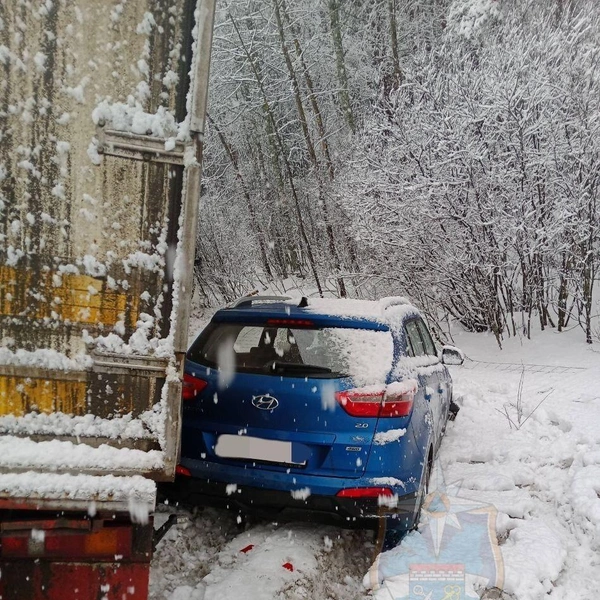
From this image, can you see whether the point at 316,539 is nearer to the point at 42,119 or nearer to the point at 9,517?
the point at 9,517

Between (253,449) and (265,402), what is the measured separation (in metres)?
0.30

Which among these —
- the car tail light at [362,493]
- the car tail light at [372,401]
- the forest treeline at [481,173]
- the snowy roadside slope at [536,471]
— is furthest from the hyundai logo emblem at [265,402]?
the forest treeline at [481,173]

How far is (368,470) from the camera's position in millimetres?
3393

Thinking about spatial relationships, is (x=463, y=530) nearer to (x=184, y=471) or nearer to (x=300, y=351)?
(x=300, y=351)

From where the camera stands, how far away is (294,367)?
358cm

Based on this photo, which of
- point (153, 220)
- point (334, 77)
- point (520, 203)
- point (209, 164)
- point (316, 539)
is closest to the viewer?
point (153, 220)

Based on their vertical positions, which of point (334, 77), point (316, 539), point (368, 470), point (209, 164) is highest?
point (334, 77)

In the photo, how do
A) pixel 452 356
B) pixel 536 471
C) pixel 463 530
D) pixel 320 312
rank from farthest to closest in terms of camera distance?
1. pixel 452 356
2. pixel 536 471
3. pixel 463 530
4. pixel 320 312

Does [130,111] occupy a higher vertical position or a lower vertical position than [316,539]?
higher

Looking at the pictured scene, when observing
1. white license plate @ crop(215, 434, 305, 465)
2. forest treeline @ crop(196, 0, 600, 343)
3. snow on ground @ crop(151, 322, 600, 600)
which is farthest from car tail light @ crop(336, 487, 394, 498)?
forest treeline @ crop(196, 0, 600, 343)

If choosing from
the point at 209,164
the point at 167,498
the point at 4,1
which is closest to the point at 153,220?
the point at 4,1

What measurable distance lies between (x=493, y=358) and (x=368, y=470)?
806 centimetres

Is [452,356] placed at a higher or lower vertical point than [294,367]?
lower

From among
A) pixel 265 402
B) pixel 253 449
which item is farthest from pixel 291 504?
pixel 265 402
